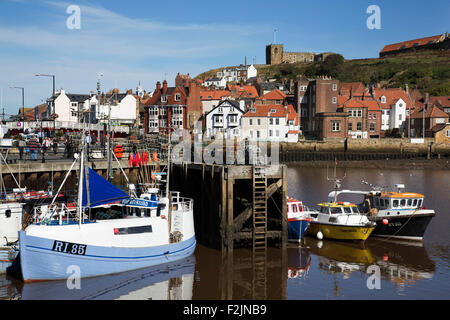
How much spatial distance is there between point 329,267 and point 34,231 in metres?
13.0

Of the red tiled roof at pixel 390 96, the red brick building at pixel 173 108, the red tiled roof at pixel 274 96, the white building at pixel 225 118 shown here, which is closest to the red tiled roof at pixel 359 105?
the red tiled roof at pixel 390 96

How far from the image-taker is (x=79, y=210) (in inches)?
742

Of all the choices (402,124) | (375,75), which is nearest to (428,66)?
(375,75)

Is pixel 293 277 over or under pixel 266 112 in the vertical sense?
under

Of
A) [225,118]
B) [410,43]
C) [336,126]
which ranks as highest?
[410,43]

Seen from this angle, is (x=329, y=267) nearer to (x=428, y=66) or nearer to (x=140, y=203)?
(x=140, y=203)

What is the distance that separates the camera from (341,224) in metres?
26.3

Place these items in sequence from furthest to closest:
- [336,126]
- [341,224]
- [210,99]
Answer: [210,99], [336,126], [341,224]

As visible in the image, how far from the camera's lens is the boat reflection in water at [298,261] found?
21.2 meters

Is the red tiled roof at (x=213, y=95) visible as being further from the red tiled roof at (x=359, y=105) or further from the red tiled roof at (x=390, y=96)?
the red tiled roof at (x=390, y=96)

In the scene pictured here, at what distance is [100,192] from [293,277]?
913 centimetres

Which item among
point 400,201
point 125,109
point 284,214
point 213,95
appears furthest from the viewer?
point 213,95

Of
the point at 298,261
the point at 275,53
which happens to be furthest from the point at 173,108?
the point at 275,53

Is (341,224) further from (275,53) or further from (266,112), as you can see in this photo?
(275,53)
